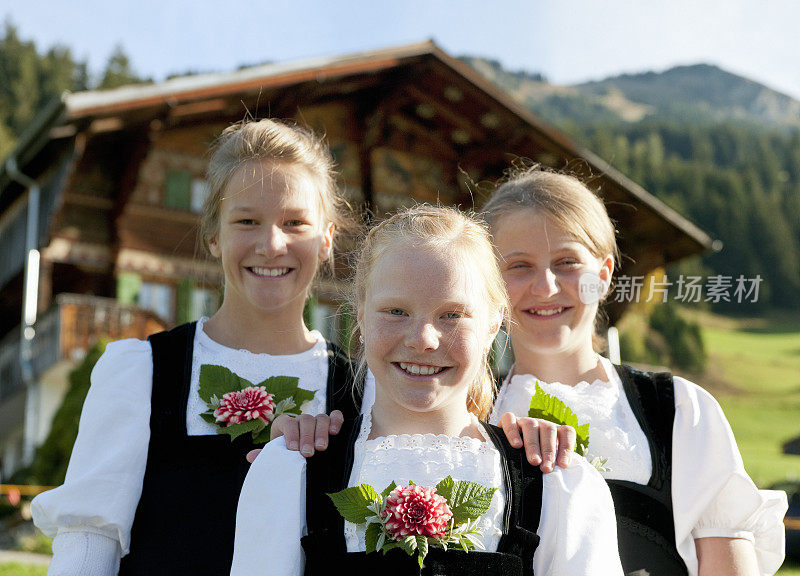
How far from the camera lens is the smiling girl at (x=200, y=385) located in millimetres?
2199

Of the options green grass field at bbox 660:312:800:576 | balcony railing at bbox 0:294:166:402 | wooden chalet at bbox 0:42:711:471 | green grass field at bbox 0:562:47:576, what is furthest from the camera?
green grass field at bbox 660:312:800:576

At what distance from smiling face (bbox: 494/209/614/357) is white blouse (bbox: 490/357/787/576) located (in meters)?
0.17

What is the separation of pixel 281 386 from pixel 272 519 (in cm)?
67

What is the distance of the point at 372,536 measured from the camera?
5.74ft

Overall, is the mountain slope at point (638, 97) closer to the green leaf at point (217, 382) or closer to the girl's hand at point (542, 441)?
the green leaf at point (217, 382)

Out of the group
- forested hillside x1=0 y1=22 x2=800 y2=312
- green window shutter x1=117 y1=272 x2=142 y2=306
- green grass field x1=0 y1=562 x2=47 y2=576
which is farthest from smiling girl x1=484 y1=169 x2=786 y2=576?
forested hillside x1=0 y1=22 x2=800 y2=312

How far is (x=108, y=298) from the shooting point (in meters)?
14.3

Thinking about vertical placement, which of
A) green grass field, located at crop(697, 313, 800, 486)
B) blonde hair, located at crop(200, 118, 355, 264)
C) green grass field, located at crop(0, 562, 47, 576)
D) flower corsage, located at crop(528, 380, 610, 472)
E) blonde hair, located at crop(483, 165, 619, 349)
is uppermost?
green grass field, located at crop(697, 313, 800, 486)

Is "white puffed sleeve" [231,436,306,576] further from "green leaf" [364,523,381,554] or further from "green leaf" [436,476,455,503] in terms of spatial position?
"green leaf" [436,476,455,503]

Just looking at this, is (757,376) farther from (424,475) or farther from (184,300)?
(424,475)

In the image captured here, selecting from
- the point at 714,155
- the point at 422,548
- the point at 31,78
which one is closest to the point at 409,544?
Answer: the point at 422,548

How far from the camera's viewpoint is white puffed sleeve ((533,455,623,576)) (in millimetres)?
1717

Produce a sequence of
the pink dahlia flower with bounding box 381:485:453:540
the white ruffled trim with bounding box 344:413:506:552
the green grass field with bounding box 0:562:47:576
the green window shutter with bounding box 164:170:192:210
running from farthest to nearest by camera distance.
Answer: the green window shutter with bounding box 164:170:192:210 → the green grass field with bounding box 0:562:47:576 → the white ruffled trim with bounding box 344:413:506:552 → the pink dahlia flower with bounding box 381:485:453:540

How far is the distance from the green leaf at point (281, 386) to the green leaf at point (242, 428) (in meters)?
0.09
